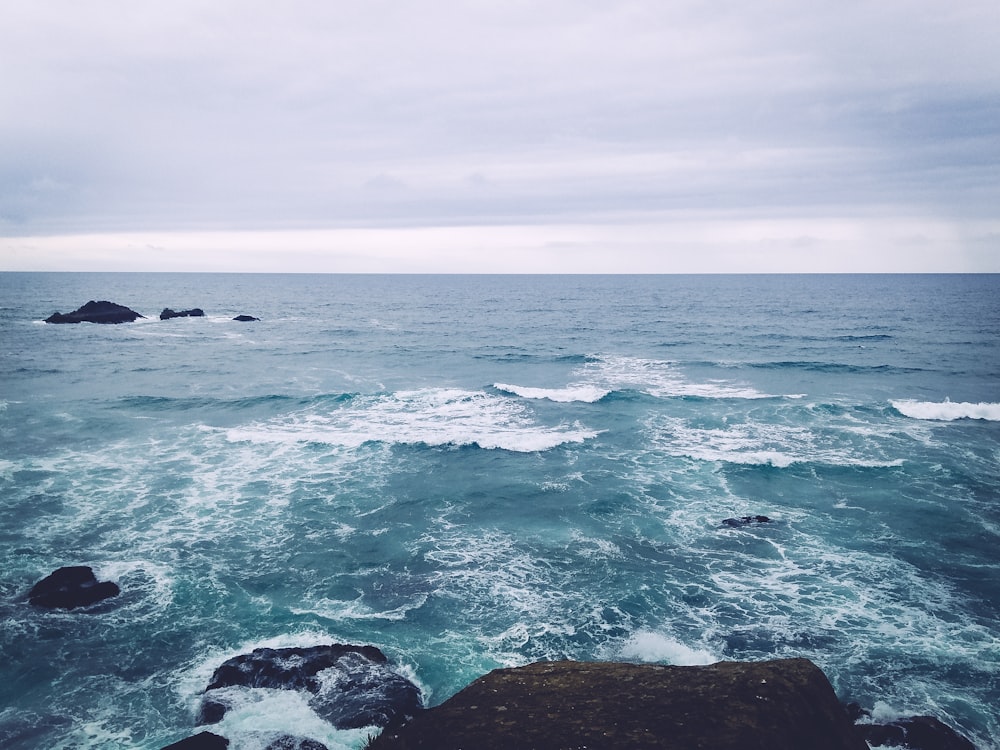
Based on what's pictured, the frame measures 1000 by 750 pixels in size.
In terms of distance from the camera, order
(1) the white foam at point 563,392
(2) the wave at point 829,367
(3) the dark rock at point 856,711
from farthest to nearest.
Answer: (2) the wave at point 829,367, (1) the white foam at point 563,392, (3) the dark rock at point 856,711

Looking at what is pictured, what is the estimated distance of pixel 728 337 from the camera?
A: 71250 millimetres

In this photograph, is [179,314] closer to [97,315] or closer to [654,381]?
[97,315]

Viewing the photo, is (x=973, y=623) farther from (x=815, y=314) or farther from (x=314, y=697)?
(x=815, y=314)

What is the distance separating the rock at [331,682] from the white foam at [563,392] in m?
28.4

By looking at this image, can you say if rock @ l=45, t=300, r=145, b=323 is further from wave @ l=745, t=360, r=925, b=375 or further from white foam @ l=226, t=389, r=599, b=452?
wave @ l=745, t=360, r=925, b=375

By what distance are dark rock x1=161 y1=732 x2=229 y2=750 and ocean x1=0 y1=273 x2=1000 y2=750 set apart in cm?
35

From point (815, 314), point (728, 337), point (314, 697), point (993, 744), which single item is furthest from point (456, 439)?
point (815, 314)

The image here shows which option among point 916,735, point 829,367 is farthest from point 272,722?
point 829,367

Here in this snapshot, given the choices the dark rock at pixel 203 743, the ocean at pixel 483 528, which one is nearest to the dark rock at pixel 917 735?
the ocean at pixel 483 528

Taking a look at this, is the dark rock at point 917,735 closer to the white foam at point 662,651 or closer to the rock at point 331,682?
the white foam at point 662,651

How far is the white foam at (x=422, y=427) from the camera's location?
33.5 meters

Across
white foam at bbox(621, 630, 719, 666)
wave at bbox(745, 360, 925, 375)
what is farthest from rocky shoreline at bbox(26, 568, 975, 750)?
wave at bbox(745, 360, 925, 375)

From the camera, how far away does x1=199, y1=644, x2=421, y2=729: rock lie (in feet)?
45.5

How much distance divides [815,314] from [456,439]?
8293cm
